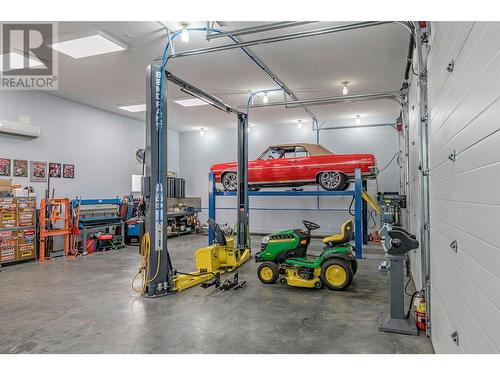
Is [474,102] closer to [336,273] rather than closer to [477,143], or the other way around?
[477,143]

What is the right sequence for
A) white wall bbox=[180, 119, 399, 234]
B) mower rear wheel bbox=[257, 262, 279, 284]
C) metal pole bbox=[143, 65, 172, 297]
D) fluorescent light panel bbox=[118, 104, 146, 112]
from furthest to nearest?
white wall bbox=[180, 119, 399, 234], fluorescent light panel bbox=[118, 104, 146, 112], mower rear wheel bbox=[257, 262, 279, 284], metal pole bbox=[143, 65, 172, 297]

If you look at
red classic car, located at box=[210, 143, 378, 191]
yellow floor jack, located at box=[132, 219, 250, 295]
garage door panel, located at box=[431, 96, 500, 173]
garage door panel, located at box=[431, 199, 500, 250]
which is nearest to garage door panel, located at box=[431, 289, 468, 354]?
garage door panel, located at box=[431, 199, 500, 250]

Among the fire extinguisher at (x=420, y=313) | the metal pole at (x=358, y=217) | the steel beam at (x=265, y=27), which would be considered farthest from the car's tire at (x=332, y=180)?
the fire extinguisher at (x=420, y=313)

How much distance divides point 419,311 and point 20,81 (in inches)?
325

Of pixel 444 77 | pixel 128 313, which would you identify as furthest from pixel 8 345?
pixel 444 77

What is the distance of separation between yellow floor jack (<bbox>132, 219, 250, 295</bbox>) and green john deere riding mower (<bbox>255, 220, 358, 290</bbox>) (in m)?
0.82

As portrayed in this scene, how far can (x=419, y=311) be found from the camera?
3299 millimetres

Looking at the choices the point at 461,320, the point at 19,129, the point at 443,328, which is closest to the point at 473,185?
the point at 461,320

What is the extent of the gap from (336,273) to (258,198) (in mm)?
6956

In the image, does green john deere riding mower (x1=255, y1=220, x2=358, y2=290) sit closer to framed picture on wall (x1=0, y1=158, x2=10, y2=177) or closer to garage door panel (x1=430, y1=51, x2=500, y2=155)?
garage door panel (x1=430, y1=51, x2=500, y2=155)

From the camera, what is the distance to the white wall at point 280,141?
10.2 m

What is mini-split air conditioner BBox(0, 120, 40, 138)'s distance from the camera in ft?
22.3

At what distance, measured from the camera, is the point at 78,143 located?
884 centimetres

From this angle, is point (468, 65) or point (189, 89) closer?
point (468, 65)
